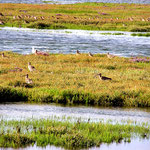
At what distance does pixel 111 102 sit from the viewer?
20906mm

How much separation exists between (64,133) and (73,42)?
36.5 meters

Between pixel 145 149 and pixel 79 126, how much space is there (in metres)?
2.67

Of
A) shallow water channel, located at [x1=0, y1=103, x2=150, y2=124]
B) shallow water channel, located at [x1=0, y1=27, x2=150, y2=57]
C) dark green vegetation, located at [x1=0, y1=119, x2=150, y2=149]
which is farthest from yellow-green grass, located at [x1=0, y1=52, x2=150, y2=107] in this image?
shallow water channel, located at [x1=0, y1=27, x2=150, y2=57]

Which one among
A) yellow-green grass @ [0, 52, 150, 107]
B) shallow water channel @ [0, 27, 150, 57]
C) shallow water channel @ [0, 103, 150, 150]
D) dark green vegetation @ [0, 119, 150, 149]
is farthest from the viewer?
shallow water channel @ [0, 27, 150, 57]

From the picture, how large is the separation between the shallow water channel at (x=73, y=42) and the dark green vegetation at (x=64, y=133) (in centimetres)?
2407

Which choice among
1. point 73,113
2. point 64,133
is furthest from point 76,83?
point 64,133

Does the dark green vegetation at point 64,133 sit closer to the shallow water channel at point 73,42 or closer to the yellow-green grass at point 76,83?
the yellow-green grass at point 76,83

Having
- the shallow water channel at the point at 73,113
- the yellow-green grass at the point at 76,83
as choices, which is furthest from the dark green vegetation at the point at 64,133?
the yellow-green grass at the point at 76,83

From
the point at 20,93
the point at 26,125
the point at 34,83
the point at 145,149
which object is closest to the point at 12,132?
the point at 26,125

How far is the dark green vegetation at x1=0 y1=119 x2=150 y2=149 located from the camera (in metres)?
13.9

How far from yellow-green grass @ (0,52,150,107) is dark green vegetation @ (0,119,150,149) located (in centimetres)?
467

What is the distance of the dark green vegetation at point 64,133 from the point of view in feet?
45.7

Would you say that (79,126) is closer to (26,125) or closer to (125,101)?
(26,125)

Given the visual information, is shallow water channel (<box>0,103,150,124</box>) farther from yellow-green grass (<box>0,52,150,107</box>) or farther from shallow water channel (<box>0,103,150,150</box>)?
yellow-green grass (<box>0,52,150,107</box>)
